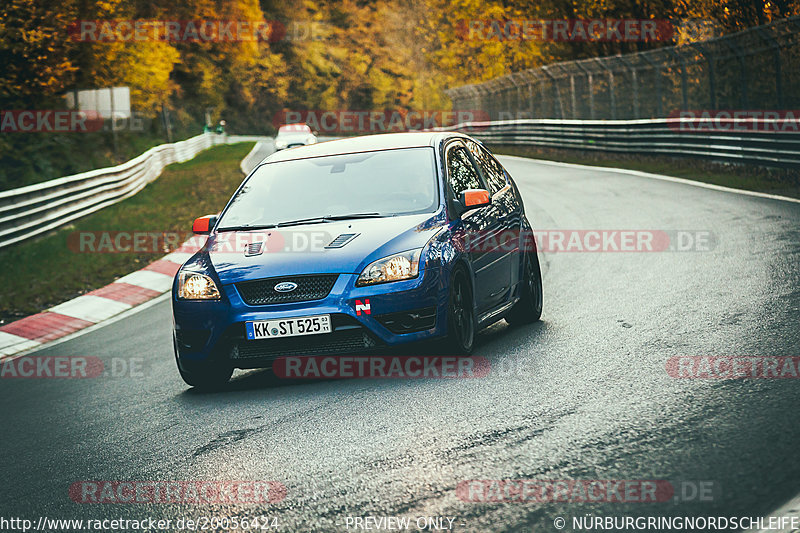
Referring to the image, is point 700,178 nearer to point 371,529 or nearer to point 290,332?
point 290,332

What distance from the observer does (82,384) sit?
8742 millimetres

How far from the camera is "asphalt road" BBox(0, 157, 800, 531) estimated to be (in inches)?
178

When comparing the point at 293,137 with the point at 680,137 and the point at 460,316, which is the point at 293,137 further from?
the point at 460,316

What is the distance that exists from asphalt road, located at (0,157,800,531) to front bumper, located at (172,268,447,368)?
301mm

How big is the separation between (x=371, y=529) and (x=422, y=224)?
3457mm

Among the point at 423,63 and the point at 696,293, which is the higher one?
the point at 423,63

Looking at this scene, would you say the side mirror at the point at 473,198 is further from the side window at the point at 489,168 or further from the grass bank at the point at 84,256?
the grass bank at the point at 84,256

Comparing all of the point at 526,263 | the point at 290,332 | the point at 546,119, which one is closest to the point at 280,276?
the point at 290,332

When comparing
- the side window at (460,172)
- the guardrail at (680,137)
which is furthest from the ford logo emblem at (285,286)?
the guardrail at (680,137)

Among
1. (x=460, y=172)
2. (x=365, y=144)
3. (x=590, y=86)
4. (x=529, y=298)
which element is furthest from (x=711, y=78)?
(x=365, y=144)

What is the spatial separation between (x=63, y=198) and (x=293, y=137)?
32009 mm

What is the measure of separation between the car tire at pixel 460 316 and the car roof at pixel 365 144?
1.39 m

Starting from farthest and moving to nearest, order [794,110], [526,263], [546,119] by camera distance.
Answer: [546,119] → [794,110] → [526,263]

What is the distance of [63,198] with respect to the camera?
1900 centimetres
